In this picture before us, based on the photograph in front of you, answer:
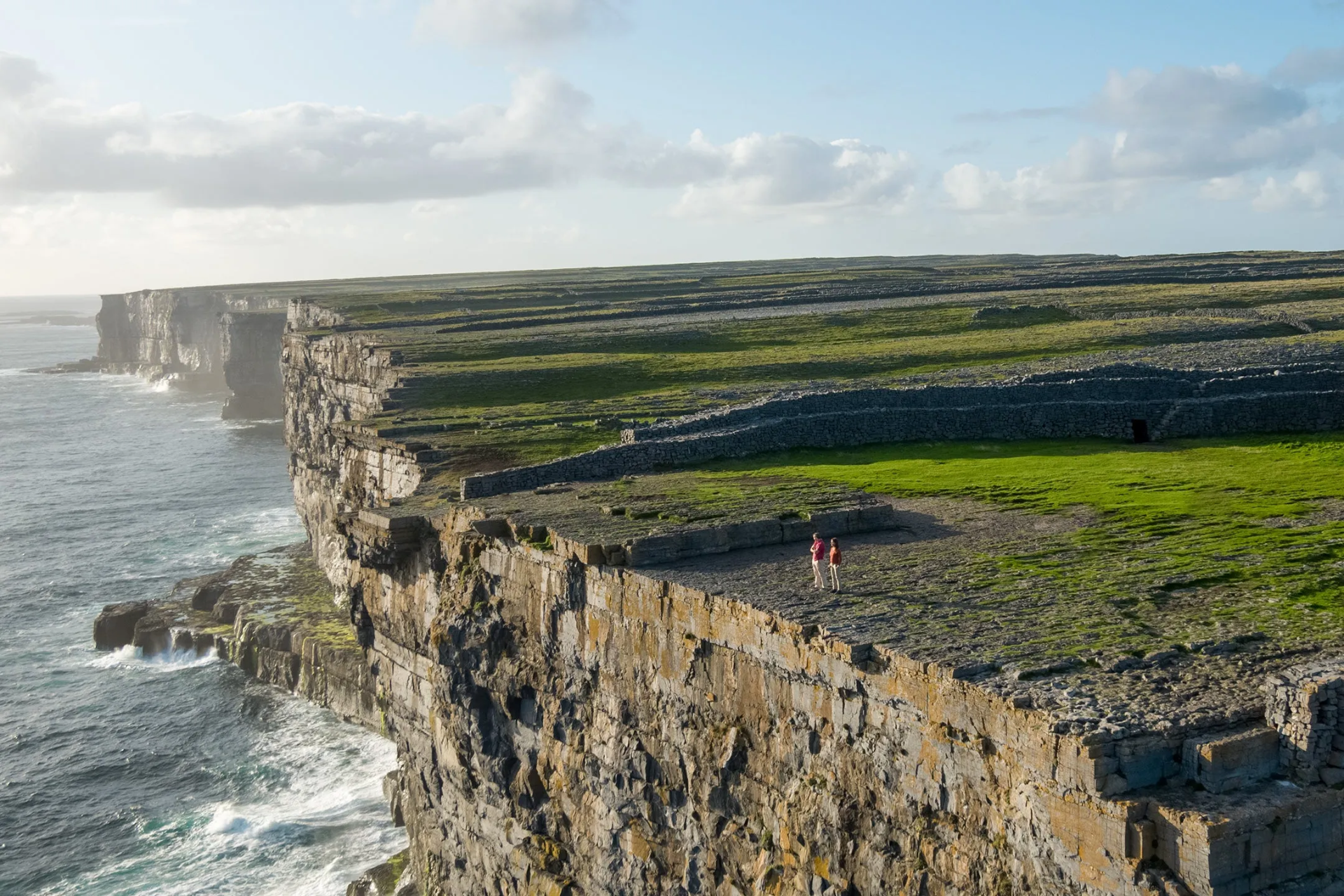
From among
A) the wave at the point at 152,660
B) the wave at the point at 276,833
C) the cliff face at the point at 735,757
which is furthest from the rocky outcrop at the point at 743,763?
the wave at the point at 152,660

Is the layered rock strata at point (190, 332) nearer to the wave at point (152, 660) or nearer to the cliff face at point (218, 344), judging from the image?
the cliff face at point (218, 344)

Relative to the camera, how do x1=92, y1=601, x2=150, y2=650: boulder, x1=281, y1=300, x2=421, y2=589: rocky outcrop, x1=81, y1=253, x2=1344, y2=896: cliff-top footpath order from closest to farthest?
x1=81, y1=253, x2=1344, y2=896: cliff-top footpath → x1=281, y1=300, x2=421, y2=589: rocky outcrop → x1=92, y1=601, x2=150, y2=650: boulder

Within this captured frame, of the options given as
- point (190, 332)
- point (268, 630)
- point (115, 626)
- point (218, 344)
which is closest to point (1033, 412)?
point (268, 630)

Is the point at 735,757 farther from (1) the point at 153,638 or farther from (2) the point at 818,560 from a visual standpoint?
(1) the point at 153,638

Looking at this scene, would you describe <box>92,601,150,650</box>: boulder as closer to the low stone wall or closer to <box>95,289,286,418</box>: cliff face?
the low stone wall

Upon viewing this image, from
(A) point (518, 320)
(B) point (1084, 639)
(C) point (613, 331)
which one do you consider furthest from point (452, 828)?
(A) point (518, 320)

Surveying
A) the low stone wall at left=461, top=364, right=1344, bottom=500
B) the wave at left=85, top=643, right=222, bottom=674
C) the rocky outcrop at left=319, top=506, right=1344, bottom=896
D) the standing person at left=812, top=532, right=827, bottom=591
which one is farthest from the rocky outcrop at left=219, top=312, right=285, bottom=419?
the standing person at left=812, top=532, right=827, bottom=591

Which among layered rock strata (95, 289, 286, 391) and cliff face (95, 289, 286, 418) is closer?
cliff face (95, 289, 286, 418)
